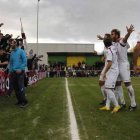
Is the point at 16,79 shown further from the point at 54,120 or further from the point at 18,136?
the point at 18,136

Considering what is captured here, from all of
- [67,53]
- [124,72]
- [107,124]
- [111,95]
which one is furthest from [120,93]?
[67,53]

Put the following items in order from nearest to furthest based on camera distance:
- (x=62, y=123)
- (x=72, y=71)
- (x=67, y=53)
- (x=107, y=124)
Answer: (x=107, y=124) < (x=62, y=123) < (x=72, y=71) < (x=67, y=53)

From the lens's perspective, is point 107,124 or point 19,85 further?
point 19,85

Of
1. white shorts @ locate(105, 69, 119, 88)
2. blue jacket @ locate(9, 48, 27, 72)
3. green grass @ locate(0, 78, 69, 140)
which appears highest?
blue jacket @ locate(9, 48, 27, 72)

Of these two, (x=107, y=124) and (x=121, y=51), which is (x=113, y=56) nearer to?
(x=121, y=51)

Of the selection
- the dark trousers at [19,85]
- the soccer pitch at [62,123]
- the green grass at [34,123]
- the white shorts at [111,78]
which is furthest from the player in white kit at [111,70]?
the dark trousers at [19,85]

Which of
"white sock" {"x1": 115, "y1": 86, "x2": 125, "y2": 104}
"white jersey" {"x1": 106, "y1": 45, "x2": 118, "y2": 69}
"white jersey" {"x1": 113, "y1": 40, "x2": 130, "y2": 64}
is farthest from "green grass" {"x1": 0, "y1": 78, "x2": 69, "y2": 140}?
"white jersey" {"x1": 113, "y1": 40, "x2": 130, "y2": 64}

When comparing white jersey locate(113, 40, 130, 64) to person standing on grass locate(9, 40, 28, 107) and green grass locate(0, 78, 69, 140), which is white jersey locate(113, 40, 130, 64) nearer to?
green grass locate(0, 78, 69, 140)

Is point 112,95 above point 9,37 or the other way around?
the other way around

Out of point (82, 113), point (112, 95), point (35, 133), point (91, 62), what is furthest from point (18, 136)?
point (91, 62)

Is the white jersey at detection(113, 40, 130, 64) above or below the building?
below

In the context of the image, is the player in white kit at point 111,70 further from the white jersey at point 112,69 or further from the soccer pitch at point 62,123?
the soccer pitch at point 62,123

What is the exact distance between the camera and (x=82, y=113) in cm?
1207

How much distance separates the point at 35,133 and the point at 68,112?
356 centimetres
